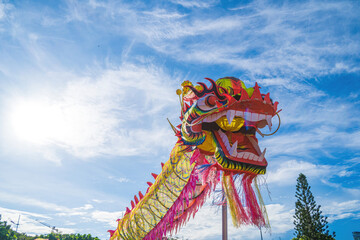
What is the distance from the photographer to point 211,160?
6.11 m

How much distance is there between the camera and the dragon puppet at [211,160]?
5.09 meters

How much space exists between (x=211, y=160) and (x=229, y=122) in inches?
56.2

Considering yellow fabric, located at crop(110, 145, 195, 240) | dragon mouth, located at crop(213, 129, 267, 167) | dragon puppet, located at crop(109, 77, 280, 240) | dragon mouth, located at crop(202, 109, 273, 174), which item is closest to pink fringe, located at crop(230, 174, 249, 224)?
dragon puppet, located at crop(109, 77, 280, 240)

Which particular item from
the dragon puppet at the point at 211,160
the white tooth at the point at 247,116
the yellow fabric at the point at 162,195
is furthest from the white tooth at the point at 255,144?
the yellow fabric at the point at 162,195

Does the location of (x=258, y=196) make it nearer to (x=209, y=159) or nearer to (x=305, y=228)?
(x=209, y=159)

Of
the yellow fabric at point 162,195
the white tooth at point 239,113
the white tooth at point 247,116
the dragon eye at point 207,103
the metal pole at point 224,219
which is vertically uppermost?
the dragon eye at point 207,103

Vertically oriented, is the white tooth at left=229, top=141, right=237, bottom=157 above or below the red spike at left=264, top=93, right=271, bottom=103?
below

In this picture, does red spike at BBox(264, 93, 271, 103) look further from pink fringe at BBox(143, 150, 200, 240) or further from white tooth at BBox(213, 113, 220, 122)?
pink fringe at BBox(143, 150, 200, 240)

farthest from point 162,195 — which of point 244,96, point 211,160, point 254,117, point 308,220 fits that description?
point 308,220

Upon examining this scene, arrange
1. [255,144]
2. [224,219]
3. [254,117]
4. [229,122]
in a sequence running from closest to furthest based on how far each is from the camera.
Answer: [229,122], [254,117], [224,219], [255,144]

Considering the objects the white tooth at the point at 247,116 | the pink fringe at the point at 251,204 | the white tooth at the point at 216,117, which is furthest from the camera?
the white tooth at the point at 216,117

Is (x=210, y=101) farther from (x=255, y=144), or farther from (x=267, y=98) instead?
(x=255, y=144)

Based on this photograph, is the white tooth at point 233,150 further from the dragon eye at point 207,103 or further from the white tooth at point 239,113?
the dragon eye at point 207,103

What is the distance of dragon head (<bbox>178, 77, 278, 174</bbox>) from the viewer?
504 centimetres
